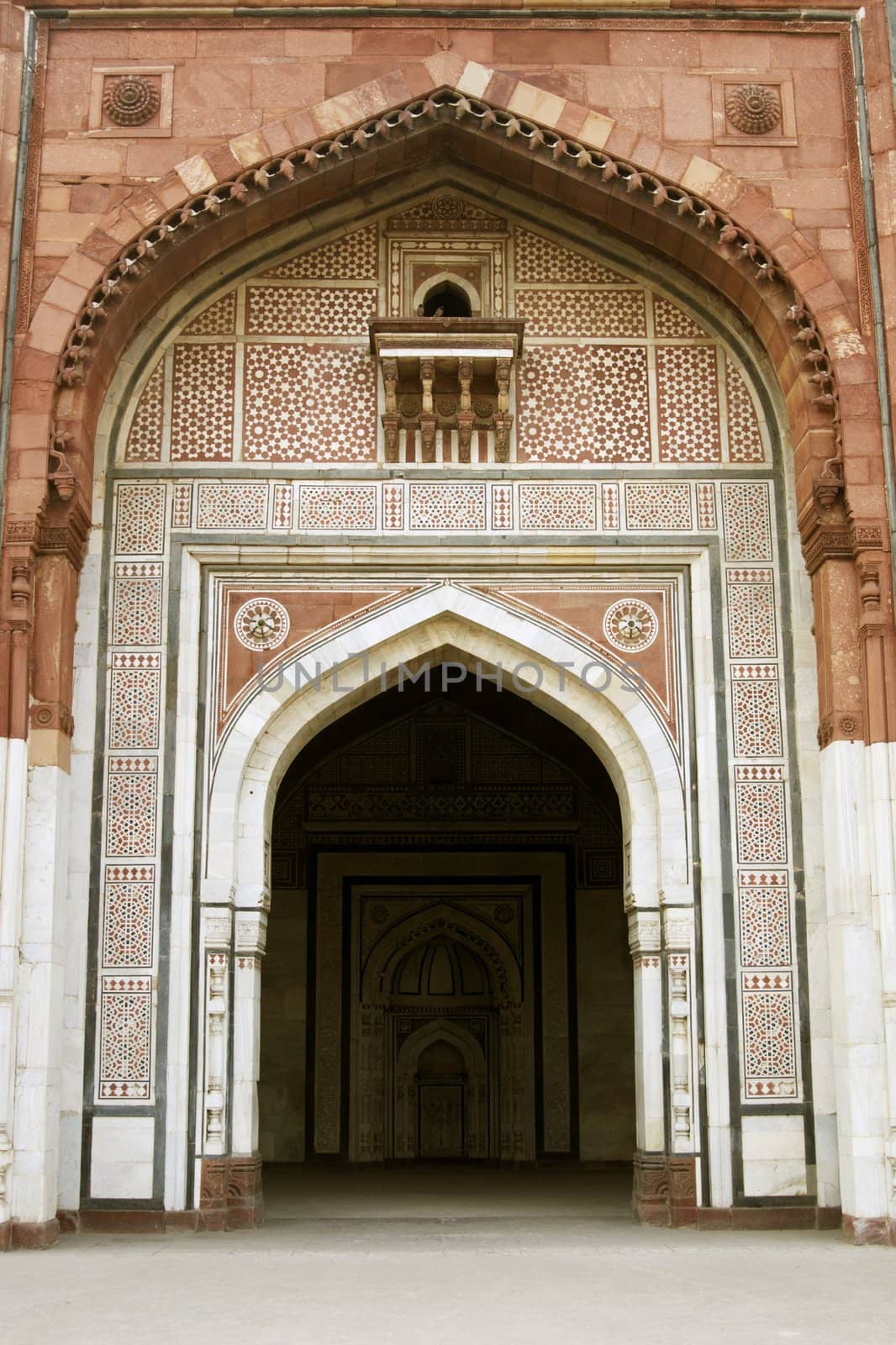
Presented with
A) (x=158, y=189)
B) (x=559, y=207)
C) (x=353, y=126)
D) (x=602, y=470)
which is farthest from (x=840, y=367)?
(x=158, y=189)

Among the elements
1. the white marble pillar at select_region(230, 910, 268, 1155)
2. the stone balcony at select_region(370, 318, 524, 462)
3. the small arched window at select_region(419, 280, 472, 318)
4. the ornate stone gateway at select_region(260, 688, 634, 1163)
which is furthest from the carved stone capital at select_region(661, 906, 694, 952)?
the ornate stone gateway at select_region(260, 688, 634, 1163)

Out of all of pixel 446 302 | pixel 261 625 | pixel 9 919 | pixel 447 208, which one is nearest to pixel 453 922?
pixel 261 625

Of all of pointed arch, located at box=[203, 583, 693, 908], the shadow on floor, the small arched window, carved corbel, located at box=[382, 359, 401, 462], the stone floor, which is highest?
the small arched window

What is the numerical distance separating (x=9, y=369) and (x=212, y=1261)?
15.5 feet

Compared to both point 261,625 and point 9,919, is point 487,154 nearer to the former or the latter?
point 261,625

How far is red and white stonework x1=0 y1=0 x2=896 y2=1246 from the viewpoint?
8484 millimetres

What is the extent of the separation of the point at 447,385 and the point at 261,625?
1.79 m

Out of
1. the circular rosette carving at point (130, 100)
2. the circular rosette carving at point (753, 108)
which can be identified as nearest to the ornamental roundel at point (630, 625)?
the circular rosette carving at point (753, 108)

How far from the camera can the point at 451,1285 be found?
6637 mm

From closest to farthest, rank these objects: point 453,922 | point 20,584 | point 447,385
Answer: point 20,584
point 447,385
point 453,922

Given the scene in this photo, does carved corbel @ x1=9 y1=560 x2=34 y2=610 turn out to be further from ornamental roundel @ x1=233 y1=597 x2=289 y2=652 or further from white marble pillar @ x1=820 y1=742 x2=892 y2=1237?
white marble pillar @ x1=820 y1=742 x2=892 y2=1237

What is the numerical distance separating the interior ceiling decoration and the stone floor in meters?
4.43

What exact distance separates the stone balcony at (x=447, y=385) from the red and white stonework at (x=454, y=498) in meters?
0.02

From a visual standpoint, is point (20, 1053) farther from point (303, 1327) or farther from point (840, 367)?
point (840, 367)
